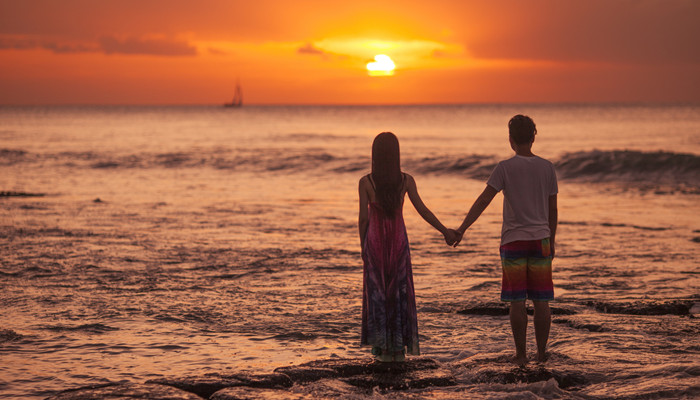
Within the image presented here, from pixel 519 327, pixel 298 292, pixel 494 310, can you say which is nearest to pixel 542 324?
pixel 519 327

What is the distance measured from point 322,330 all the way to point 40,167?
2799 centimetres

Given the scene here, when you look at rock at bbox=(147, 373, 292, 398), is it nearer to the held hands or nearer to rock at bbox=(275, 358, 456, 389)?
rock at bbox=(275, 358, 456, 389)

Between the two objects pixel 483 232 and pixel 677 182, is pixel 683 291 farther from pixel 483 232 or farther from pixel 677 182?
pixel 677 182

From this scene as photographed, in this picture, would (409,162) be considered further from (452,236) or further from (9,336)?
(452,236)

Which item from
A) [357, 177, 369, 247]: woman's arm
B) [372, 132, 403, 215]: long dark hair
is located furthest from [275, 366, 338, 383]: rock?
[372, 132, 403, 215]: long dark hair

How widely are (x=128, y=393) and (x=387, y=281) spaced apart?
199 cm

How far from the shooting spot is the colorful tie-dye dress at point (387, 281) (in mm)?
5395

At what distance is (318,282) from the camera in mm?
9258

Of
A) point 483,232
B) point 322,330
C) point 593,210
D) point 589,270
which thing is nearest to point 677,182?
point 593,210

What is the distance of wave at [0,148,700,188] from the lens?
2792 cm

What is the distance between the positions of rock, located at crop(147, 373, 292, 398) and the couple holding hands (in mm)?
753

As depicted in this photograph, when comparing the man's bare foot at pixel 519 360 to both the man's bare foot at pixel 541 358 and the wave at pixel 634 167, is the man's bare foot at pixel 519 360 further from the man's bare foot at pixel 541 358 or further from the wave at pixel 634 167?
the wave at pixel 634 167

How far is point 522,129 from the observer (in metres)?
5.37

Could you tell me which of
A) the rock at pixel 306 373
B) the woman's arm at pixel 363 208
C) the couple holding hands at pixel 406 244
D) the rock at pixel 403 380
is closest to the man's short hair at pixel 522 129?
the couple holding hands at pixel 406 244
